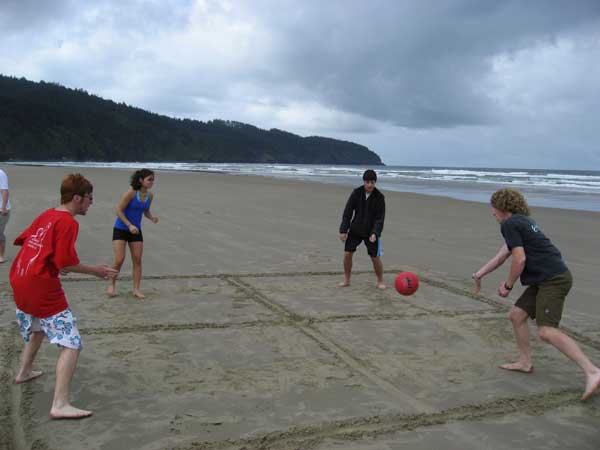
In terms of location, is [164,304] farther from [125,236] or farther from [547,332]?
[547,332]

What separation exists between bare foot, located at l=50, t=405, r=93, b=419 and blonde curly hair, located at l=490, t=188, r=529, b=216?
332 centimetres

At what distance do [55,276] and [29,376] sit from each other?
3.30ft

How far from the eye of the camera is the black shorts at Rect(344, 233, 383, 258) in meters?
7.25

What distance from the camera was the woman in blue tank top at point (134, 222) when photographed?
637 cm

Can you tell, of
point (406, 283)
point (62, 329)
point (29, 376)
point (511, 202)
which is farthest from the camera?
point (406, 283)

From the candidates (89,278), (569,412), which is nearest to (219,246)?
(89,278)

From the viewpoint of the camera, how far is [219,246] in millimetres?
9914

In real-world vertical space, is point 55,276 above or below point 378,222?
below

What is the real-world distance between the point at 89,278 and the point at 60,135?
11659cm

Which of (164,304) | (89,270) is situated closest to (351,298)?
(164,304)

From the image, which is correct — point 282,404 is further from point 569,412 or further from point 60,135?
point 60,135

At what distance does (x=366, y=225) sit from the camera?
735cm

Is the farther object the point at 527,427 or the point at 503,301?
the point at 503,301

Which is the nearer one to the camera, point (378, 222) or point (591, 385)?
point (591, 385)
